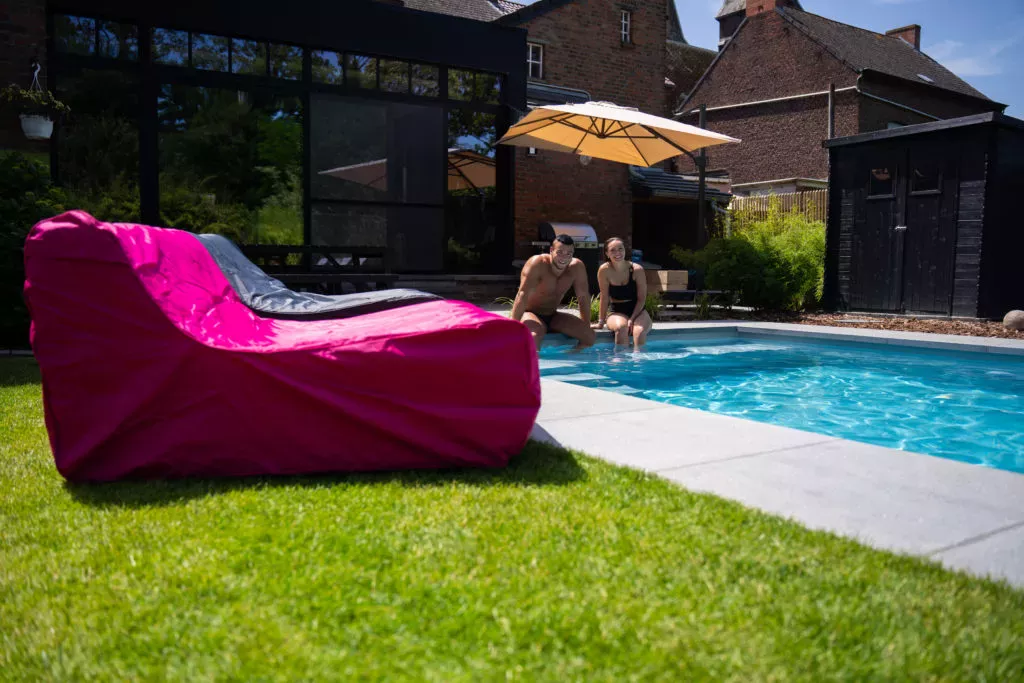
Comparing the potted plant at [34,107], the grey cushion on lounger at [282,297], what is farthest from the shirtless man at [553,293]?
the potted plant at [34,107]

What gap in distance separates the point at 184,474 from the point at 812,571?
2480 millimetres

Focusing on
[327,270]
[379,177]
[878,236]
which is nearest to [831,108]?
[878,236]

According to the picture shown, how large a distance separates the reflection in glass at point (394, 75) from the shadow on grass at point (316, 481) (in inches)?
419

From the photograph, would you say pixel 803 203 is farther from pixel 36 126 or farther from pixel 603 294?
pixel 36 126

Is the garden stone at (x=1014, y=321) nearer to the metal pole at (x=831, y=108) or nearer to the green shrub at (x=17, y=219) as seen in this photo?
the green shrub at (x=17, y=219)

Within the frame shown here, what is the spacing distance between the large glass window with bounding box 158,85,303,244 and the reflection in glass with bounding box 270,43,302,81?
352 mm

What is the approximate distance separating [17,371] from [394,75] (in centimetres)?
860

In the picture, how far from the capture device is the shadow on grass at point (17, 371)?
5531mm

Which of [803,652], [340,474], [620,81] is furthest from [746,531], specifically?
[620,81]

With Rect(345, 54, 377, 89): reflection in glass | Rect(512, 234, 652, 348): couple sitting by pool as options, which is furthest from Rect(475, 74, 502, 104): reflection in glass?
Rect(512, 234, 652, 348): couple sitting by pool

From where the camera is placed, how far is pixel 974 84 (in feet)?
112

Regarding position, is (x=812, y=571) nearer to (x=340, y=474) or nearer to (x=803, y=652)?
(x=803, y=652)

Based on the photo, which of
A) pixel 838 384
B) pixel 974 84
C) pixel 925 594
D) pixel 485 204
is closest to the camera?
pixel 925 594

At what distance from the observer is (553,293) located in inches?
319
